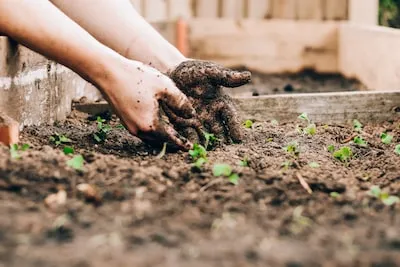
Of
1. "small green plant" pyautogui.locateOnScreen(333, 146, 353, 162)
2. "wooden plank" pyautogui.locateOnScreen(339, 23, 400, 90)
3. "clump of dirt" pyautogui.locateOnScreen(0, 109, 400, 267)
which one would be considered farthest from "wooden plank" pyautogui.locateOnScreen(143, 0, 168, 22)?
"clump of dirt" pyautogui.locateOnScreen(0, 109, 400, 267)

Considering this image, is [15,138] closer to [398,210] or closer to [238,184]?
[238,184]

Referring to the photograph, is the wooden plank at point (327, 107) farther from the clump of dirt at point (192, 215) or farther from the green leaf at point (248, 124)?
the clump of dirt at point (192, 215)

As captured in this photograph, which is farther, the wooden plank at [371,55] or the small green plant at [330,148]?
the wooden plank at [371,55]

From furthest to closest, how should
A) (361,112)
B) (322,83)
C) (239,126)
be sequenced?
(322,83) → (361,112) → (239,126)

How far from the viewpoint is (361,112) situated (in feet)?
9.26

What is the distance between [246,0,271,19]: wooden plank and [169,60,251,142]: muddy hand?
3.10m

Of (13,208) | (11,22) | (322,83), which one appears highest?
(11,22)

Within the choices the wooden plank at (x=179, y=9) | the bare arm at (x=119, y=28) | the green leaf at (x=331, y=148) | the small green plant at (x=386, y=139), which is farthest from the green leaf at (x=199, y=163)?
the wooden plank at (x=179, y=9)

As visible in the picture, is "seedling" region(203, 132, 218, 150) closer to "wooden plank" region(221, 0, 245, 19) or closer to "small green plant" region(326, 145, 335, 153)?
"small green plant" region(326, 145, 335, 153)

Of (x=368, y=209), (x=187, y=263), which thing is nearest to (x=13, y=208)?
(x=187, y=263)

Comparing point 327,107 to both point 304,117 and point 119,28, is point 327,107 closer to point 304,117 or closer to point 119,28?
point 304,117

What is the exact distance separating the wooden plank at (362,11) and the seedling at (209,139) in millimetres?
3157

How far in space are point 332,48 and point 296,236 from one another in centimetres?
389

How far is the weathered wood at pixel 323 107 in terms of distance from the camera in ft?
8.96
